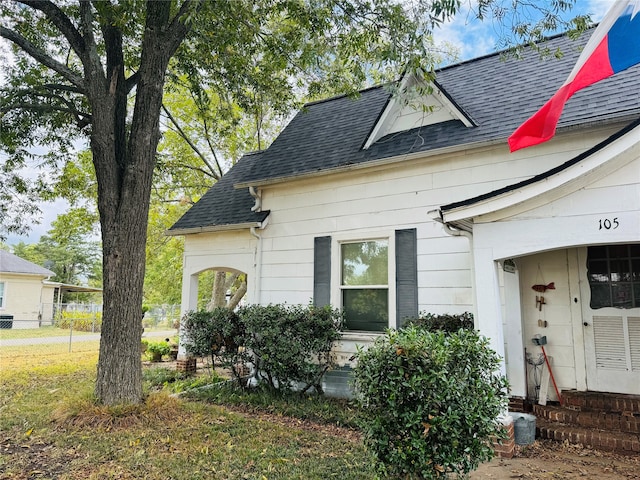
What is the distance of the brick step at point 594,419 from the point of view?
4.86 meters

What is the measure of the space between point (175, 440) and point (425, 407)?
331 centimetres

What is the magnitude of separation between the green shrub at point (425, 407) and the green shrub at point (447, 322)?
2005 mm

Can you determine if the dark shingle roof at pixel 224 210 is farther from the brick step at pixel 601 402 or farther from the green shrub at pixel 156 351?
the brick step at pixel 601 402

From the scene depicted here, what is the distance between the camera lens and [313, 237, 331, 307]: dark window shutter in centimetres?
740

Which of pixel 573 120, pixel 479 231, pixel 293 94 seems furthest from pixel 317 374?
pixel 293 94

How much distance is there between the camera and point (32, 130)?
7707mm

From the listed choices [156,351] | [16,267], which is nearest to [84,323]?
[16,267]

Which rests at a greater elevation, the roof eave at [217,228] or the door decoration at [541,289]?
the roof eave at [217,228]

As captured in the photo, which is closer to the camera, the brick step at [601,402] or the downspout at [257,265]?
the brick step at [601,402]

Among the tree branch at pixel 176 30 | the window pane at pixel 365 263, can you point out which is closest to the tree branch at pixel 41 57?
the tree branch at pixel 176 30

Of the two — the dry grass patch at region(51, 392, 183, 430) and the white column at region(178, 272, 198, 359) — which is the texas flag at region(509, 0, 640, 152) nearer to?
the dry grass patch at region(51, 392, 183, 430)

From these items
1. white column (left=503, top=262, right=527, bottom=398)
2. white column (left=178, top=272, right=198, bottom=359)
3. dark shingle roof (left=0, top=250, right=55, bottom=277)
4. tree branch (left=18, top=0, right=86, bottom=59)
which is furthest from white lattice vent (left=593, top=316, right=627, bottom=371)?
dark shingle roof (left=0, top=250, right=55, bottom=277)

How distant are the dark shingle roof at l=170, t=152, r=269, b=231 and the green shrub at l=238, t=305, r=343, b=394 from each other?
2236 mm

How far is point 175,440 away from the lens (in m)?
4.93
